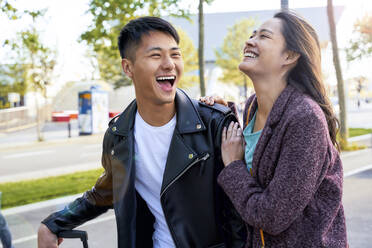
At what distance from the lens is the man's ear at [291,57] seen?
6.41 ft

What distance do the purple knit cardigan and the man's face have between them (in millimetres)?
606

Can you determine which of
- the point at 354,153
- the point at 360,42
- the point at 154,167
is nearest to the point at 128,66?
the point at 154,167

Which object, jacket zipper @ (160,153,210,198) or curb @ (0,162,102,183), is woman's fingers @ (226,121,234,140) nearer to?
jacket zipper @ (160,153,210,198)

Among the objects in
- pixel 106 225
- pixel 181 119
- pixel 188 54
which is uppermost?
pixel 188 54

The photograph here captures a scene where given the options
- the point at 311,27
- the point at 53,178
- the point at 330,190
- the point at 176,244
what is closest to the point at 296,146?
the point at 330,190

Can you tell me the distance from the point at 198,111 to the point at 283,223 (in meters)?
0.83

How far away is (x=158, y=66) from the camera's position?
7.43 ft

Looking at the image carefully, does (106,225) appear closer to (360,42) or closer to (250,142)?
(250,142)

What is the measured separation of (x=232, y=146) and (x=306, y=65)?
1.63ft

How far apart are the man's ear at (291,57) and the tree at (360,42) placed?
19.1 m

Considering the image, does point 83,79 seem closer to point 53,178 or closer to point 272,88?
point 53,178

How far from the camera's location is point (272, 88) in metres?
2.00

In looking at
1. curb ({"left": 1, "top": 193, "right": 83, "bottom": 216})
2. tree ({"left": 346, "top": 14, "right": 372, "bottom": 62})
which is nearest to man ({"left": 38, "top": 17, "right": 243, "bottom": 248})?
curb ({"left": 1, "top": 193, "right": 83, "bottom": 216})

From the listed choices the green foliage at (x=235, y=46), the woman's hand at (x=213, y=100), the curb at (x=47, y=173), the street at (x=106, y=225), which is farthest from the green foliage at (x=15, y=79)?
the woman's hand at (x=213, y=100)
